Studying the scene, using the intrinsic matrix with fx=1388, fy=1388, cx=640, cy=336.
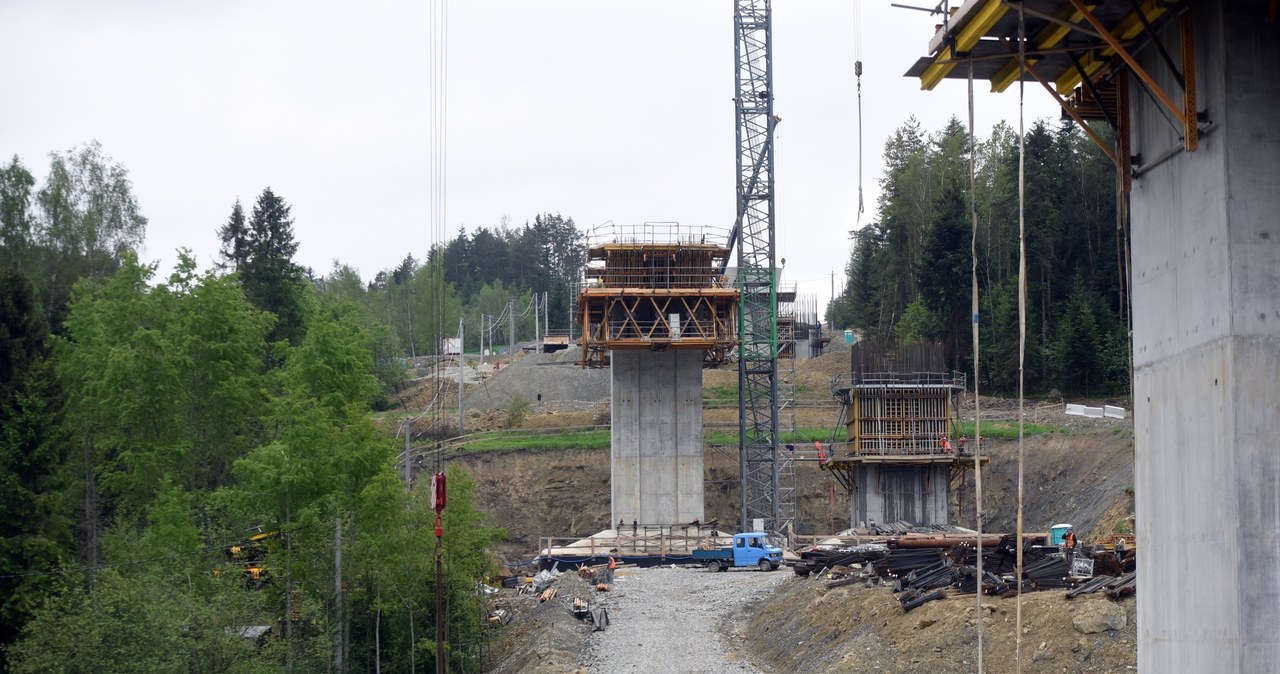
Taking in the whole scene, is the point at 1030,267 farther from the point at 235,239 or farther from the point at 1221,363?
the point at 1221,363

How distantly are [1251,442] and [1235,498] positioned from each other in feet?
1.88

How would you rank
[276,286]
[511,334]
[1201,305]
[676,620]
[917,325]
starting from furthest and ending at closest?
[511,334] < [917,325] < [276,286] < [676,620] < [1201,305]

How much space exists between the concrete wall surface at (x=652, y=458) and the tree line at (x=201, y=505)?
54.7 ft

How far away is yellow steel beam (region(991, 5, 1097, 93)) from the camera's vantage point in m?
15.8

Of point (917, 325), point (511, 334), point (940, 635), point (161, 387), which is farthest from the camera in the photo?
point (511, 334)

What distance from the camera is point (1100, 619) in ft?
88.2

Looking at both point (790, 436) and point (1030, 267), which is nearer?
point (790, 436)

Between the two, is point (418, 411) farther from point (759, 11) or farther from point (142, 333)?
point (142, 333)

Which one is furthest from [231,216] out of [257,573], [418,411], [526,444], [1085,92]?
[1085,92]

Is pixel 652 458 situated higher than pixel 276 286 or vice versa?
pixel 276 286

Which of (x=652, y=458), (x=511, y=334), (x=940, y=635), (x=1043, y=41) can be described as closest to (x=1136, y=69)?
(x=1043, y=41)

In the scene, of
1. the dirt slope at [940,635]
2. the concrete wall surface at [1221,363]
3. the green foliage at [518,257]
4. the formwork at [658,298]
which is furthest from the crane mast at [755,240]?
the green foliage at [518,257]

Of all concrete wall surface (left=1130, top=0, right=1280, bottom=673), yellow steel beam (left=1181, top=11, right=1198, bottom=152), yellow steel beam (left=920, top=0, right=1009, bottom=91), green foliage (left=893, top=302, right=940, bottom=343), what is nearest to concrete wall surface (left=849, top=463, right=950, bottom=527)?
green foliage (left=893, top=302, right=940, bottom=343)

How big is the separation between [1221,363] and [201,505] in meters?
38.9
